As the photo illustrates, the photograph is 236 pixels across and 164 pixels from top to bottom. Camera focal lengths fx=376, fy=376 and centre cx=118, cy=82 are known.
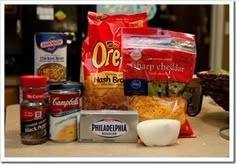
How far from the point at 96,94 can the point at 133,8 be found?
5.07 feet

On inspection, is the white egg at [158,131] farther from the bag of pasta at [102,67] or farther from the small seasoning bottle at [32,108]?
the small seasoning bottle at [32,108]

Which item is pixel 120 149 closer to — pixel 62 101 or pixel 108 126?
pixel 108 126

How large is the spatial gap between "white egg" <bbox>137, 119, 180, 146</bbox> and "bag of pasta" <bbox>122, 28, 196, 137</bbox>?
51mm

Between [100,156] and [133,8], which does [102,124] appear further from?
[133,8]

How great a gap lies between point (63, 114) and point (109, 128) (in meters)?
0.11

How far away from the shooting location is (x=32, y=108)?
80cm

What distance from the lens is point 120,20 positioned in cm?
98

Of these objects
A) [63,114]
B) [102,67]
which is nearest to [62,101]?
[63,114]

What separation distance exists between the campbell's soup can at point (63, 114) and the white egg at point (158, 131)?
15 cm

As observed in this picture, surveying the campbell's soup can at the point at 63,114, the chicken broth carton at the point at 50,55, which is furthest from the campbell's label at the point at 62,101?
the chicken broth carton at the point at 50,55

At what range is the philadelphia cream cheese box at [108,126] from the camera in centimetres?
83

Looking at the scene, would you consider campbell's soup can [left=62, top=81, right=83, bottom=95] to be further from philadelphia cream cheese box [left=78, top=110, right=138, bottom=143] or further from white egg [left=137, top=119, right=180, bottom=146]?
white egg [left=137, top=119, right=180, bottom=146]

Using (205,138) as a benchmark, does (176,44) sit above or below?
above

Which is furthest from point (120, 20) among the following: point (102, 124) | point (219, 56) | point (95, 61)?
point (219, 56)
